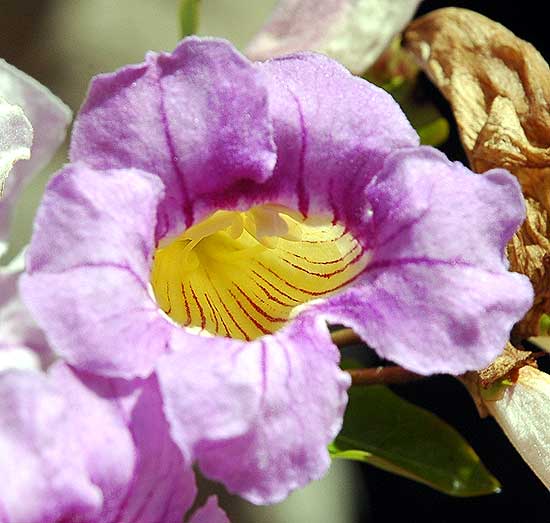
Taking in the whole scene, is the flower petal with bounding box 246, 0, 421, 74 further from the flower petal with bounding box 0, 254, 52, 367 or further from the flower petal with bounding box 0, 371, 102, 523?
A: the flower petal with bounding box 0, 371, 102, 523

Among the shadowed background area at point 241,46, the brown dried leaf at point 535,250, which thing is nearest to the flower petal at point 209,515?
the brown dried leaf at point 535,250

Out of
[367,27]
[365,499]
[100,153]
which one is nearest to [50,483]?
[100,153]

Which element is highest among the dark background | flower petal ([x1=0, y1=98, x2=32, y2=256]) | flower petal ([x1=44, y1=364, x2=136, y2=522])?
flower petal ([x1=0, y1=98, x2=32, y2=256])

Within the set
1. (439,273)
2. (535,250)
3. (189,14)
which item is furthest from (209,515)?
(189,14)

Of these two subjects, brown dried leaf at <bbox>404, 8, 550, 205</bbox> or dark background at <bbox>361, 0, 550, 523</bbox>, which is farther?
dark background at <bbox>361, 0, 550, 523</bbox>

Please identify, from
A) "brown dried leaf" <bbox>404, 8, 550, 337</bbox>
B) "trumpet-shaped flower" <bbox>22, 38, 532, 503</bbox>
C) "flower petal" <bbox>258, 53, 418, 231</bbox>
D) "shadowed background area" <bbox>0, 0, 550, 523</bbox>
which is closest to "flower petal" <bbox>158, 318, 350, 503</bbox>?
"trumpet-shaped flower" <bbox>22, 38, 532, 503</bbox>

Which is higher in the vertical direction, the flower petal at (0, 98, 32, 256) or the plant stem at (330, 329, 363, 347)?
the flower petal at (0, 98, 32, 256)
